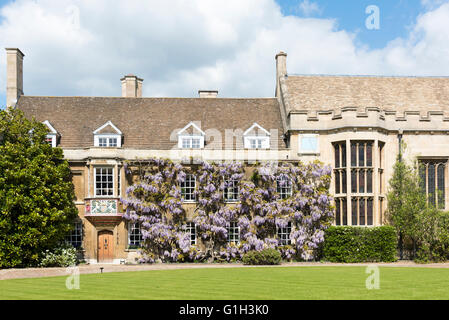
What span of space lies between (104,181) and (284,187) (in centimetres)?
1064

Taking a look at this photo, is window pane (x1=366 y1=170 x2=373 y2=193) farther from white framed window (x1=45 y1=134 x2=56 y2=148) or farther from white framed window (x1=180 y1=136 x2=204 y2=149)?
white framed window (x1=45 y1=134 x2=56 y2=148)

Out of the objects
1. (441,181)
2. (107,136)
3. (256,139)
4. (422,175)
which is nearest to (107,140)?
(107,136)

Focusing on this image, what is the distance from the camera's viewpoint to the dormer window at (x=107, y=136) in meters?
30.5

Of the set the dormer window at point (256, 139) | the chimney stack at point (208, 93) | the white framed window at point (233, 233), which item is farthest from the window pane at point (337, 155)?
the chimney stack at point (208, 93)

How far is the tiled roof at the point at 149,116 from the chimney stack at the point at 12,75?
22.9 inches

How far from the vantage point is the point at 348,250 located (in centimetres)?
2812

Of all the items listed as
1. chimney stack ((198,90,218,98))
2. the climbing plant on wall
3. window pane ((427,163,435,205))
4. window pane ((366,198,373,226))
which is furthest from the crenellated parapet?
chimney stack ((198,90,218,98))

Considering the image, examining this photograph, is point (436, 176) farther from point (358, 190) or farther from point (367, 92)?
point (367, 92)

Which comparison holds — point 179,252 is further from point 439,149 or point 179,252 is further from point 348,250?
point 439,149

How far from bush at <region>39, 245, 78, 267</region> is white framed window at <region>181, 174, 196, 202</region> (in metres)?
7.19

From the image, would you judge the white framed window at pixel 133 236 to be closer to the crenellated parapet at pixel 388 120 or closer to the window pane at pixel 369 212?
the crenellated parapet at pixel 388 120

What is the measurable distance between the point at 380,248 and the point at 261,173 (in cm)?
799
